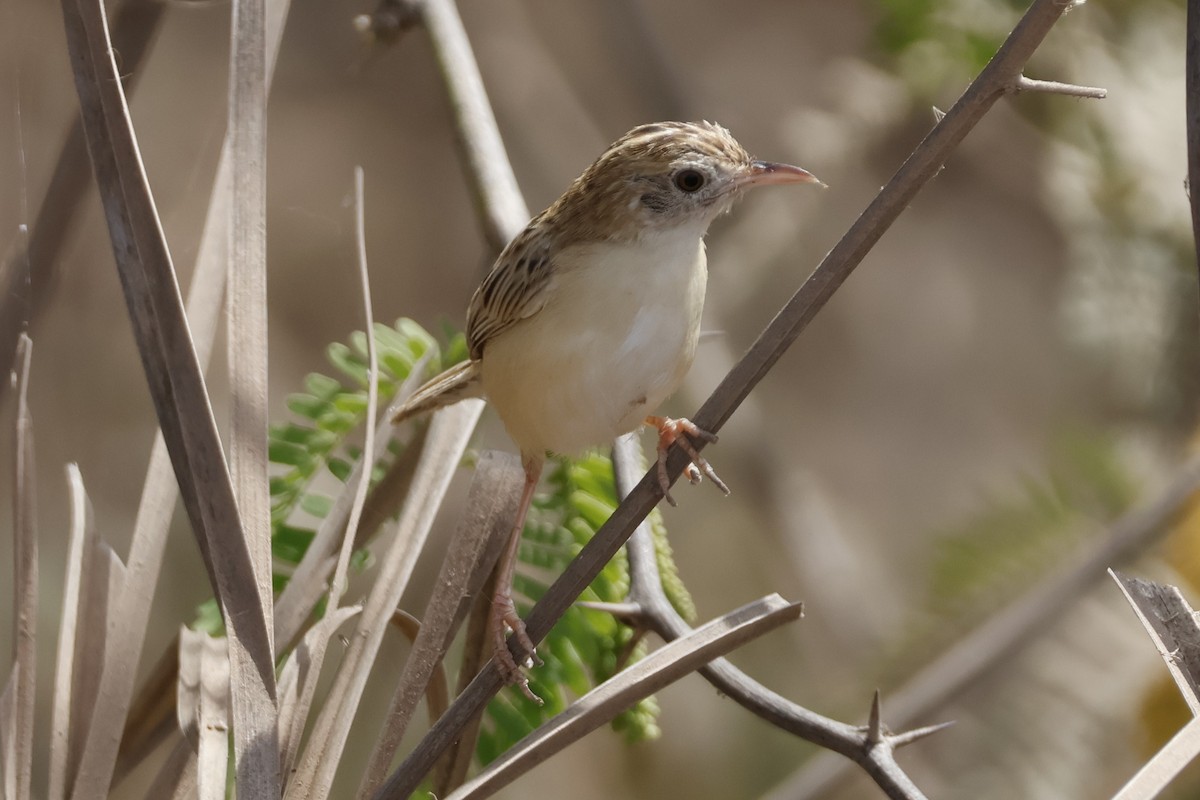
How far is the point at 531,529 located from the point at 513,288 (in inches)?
21.5

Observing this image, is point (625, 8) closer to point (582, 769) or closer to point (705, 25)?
point (705, 25)

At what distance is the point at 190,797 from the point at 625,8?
11.9ft

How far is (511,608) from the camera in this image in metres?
2.13

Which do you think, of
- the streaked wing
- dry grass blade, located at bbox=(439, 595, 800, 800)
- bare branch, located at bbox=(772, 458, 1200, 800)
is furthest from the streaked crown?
bare branch, located at bbox=(772, 458, 1200, 800)

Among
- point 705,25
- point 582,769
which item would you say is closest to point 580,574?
point 582,769

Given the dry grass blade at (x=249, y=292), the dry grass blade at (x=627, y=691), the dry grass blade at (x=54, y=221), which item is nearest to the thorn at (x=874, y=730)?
the dry grass blade at (x=627, y=691)

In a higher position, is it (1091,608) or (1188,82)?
(1188,82)

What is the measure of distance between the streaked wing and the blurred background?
479 mm

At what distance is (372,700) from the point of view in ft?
13.4

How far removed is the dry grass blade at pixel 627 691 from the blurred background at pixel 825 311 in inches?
57.3

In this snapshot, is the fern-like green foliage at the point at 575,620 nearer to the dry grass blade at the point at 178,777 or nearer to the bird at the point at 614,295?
the bird at the point at 614,295

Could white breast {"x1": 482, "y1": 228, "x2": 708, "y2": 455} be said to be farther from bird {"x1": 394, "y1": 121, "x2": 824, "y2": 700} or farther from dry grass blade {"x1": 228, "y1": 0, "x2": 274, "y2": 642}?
dry grass blade {"x1": 228, "y1": 0, "x2": 274, "y2": 642}

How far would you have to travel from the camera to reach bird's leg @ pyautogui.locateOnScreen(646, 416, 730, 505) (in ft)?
5.32

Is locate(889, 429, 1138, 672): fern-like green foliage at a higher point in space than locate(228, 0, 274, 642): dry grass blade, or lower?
lower
